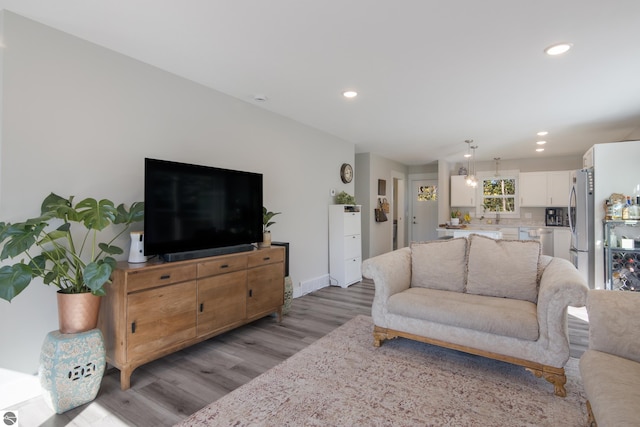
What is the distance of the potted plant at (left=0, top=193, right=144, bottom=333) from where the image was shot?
5.85ft

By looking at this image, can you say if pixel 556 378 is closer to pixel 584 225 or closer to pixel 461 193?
pixel 584 225

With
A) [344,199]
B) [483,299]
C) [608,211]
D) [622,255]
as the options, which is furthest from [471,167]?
[483,299]

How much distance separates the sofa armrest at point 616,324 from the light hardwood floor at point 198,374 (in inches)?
51.3

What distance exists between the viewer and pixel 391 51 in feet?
8.29

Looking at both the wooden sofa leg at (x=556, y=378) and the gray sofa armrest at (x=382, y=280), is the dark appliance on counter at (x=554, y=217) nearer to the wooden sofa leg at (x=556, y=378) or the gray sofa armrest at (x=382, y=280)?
the gray sofa armrest at (x=382, y=280)

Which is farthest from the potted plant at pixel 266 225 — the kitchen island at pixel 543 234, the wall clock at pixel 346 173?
the kitchen island at pixel 543 234

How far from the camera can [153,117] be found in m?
2.82

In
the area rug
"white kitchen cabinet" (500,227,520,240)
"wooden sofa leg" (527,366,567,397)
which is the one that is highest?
"white kitchen cabinet" (500,227,520,240)

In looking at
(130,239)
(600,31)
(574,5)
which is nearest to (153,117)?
(130,239)

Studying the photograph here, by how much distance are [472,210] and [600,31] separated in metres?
5.88

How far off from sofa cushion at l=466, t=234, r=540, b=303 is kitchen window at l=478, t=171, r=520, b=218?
5.01m

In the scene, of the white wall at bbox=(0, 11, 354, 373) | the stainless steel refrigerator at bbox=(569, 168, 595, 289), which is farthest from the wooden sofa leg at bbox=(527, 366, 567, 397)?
the white wall at bbox=(0, 11, 354, 373)

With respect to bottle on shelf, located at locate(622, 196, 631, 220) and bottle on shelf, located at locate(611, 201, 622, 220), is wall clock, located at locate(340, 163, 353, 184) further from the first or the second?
bottle on shelf, located at locate(622, 196, 631, 220)

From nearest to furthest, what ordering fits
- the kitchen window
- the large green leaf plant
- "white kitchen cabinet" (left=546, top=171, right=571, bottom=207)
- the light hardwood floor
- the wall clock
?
the large green leaf plant → the light hardwood floor → the wall clock → "white kitchen cabinet" (left=546, top=171, right=571, bottom=207) → the kitchen window
